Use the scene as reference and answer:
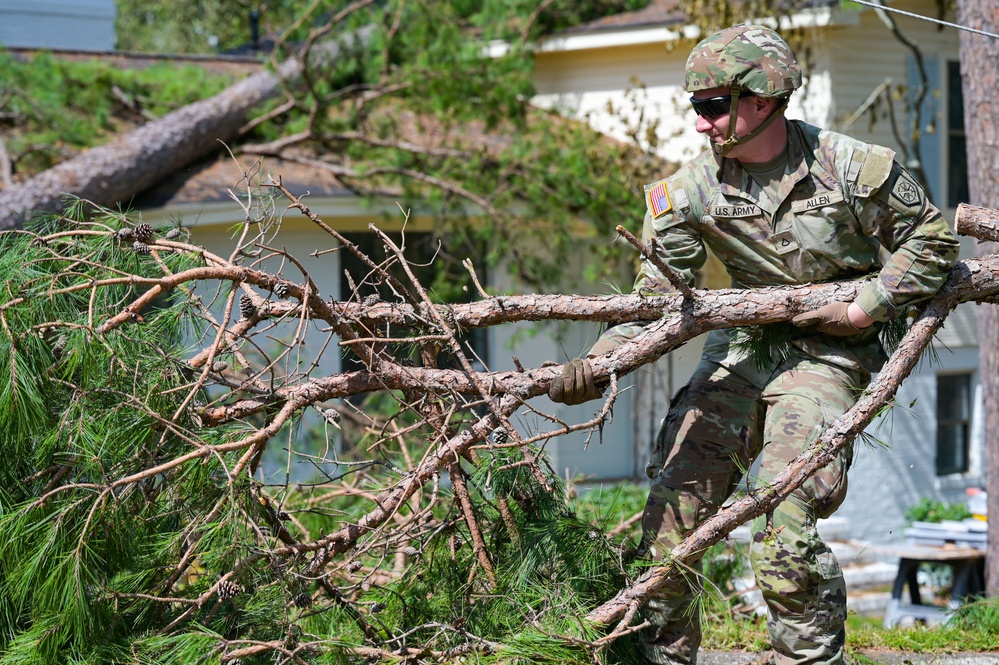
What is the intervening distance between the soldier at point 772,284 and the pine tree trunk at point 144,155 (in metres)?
Answer: 4.50

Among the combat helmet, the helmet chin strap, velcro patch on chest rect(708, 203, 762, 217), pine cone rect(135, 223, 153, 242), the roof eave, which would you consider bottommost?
pine cone rect(135, 223, 153, 242)

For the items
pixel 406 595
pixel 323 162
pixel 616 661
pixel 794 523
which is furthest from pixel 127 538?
pixel 323 162

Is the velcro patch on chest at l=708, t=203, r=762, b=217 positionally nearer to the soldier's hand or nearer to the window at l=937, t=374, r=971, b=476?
the soldier's hand

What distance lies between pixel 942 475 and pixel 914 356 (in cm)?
910

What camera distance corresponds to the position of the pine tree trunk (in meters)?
6.85

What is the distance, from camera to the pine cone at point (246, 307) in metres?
3.14

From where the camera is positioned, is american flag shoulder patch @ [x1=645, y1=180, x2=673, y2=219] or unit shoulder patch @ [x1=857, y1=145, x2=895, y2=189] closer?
unit shoulder patch @ [x1=857, y1=145, x2=895, y2=189]

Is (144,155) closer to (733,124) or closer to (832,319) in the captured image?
(733,124)

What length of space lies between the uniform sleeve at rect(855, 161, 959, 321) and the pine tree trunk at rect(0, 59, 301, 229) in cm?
502

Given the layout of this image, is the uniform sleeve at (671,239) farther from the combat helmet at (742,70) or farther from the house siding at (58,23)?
the house siding at (58,23)

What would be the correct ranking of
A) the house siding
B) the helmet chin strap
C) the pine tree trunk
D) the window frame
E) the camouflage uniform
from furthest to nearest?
the house siding
the window frame
the pine tree trunk
the helmet chin strap
the camouflage uniform

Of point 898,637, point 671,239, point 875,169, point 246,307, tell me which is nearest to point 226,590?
point 246,307

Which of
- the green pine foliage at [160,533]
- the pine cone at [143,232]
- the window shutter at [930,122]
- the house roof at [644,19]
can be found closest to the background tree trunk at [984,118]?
the green pine foliage at [160,533]

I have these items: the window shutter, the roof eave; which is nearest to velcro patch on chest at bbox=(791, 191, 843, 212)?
the roof eave
